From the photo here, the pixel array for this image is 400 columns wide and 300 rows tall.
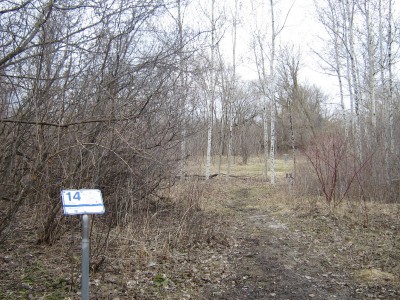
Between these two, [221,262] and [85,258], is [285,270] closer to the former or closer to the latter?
[221,262]

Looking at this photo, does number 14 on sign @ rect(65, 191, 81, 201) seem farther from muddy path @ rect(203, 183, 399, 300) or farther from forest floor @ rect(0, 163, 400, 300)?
muddy path @ rect(203, 183, 399, 300)

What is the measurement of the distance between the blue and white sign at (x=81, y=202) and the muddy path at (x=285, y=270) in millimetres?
2405

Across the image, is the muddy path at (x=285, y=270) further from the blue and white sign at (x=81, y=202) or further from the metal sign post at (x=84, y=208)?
the blue and white sign at (x=81, y=202)

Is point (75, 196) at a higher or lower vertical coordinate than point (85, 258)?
higher

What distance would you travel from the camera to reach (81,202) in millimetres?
3029

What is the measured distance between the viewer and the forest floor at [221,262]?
4637 mm

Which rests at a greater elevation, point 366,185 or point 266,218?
point 366,185

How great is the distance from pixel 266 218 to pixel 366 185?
12.4 feet

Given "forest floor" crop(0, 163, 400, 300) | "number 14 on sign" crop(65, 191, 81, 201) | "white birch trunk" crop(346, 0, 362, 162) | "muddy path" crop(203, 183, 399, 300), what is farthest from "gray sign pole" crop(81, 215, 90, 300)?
"white birch trunk" crop(346, 0, 362, 162)

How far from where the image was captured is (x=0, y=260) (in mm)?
4902

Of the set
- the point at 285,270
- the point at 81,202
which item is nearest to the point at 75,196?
the point at 81,202

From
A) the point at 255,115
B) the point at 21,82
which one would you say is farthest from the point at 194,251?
the point at 255,115

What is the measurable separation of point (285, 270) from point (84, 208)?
155 inches

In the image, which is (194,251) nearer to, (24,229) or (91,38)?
(24,229)
